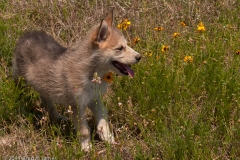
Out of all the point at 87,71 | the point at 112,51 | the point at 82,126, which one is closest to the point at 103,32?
the point at 112,51

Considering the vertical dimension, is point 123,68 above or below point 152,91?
above

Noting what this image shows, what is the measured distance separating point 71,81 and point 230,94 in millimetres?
1705

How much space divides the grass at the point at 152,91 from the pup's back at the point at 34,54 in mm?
210

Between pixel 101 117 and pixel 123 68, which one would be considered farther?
pixel 101 117

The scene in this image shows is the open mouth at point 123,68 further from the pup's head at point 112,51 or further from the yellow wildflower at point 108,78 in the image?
the yellow wildflower at point 108,78

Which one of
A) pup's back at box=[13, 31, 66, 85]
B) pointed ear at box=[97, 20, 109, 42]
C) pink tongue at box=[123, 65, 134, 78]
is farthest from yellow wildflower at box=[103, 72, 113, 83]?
pup's back at box=[13, 31, 66, 85]

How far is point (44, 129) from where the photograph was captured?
Answer: 4.77 meters

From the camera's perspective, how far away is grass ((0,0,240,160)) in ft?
13.6

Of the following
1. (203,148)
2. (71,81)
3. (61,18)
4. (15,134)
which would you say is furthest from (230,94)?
(61,18)

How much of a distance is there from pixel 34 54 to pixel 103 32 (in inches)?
39.8

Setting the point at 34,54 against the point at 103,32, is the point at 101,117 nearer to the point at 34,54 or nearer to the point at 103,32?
the point at 103,32

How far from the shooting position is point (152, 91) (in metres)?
4.82

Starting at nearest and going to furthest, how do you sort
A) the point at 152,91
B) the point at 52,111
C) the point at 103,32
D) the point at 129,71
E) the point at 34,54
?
the point at 103,32 → the point at 129,71 → the point at 152,91 → the point at 34,54 → the point at 52,111

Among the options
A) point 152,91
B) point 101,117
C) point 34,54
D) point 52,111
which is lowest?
point 52,111
